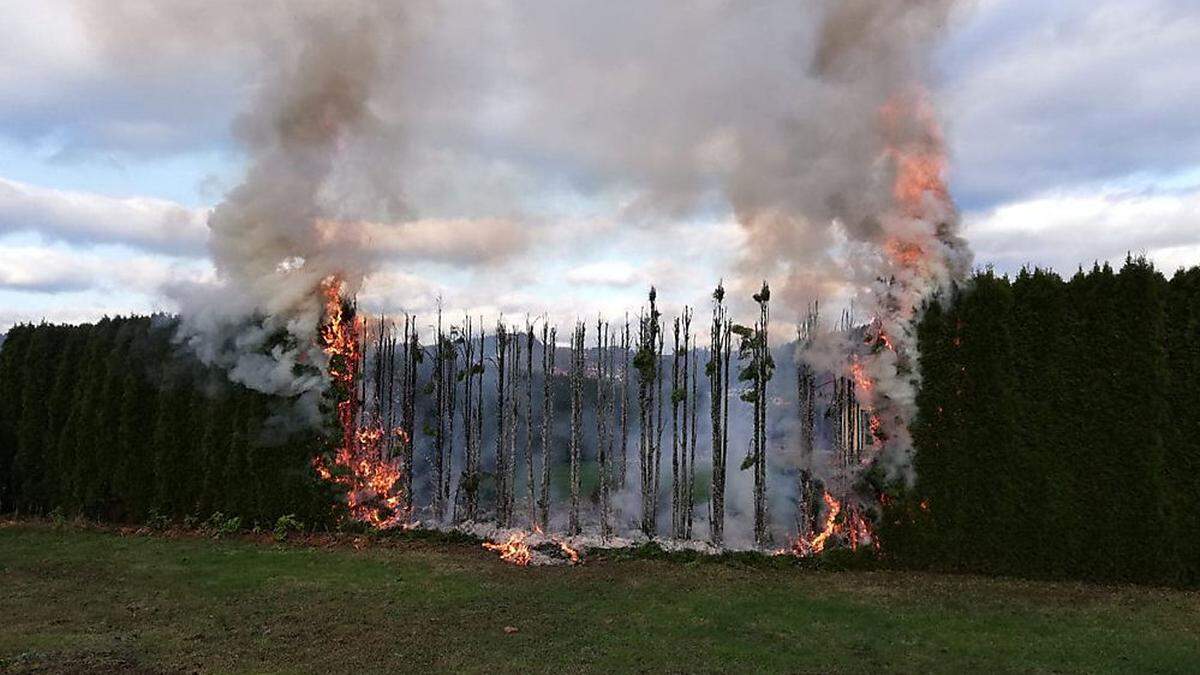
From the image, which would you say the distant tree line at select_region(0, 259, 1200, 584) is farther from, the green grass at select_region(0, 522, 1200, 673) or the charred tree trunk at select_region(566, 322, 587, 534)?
the charred tree trunk at select_region(566, 322, 587, 534)

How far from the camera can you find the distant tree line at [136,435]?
16.7 meters

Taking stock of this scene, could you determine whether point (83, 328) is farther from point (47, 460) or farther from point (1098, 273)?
point (1098, 273)

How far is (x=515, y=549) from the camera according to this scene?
1435cm

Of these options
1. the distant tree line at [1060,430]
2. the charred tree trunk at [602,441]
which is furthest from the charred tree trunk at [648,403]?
the distant tree line at [1060,430]

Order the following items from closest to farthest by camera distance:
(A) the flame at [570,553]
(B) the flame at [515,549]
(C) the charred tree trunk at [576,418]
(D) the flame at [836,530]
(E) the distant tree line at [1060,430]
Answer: (E) the distant tree line at [1060,430], (D) the flame at [836,530], (A) the flame at [570,553], (B) the flame at [515,549], (C) the charred tree trunk at [576,418]

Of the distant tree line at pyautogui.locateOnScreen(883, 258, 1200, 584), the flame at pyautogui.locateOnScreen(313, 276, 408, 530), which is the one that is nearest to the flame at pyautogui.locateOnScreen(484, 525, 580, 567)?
the flame at pyautogui.locateOnScreen(313, 276, 408, 530)

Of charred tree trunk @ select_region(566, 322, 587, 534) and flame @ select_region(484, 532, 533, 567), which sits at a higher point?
charred tree trunk @ select_region(566, 322, 587, 534)

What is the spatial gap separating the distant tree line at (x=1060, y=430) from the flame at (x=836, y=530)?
27.7 inches

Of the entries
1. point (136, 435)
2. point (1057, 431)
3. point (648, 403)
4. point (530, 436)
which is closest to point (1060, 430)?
point (1057, 431)

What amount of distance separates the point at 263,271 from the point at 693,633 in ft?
40.3

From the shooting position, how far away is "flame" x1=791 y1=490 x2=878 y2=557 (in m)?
13.6

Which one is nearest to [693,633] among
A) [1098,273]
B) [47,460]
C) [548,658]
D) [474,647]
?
[548,658]

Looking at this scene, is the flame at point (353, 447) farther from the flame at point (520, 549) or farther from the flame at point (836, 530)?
the flame at point (836, 530)

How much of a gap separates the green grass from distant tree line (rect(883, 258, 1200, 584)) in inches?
26.5
